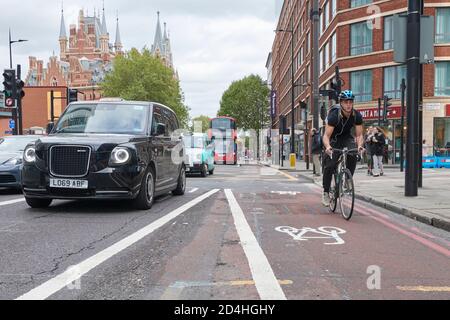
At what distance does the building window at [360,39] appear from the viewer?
36188 mm

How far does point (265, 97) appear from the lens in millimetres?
92438

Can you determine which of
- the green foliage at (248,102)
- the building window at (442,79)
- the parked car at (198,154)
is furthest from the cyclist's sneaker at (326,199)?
the green foliage at (248,102)

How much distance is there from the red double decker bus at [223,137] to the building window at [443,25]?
59.0ft

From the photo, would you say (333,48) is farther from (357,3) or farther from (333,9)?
(357,3)

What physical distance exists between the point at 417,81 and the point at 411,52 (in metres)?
0.63

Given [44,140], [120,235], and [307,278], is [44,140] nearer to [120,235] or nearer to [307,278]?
[120,235]

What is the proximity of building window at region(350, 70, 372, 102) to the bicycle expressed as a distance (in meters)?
29.8

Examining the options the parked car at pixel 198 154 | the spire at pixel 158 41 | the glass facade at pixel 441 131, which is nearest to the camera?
the parked car at pixel 198 154

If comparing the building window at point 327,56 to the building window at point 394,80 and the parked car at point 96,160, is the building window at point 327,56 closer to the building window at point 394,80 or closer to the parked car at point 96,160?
the building window at point 394,80

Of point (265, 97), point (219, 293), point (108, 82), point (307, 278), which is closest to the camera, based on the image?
point (219, 293)

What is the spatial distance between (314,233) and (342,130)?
7.87ft

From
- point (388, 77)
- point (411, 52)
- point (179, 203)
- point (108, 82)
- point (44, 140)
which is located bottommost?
point (179, 203)

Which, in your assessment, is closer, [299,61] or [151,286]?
[151,286]
